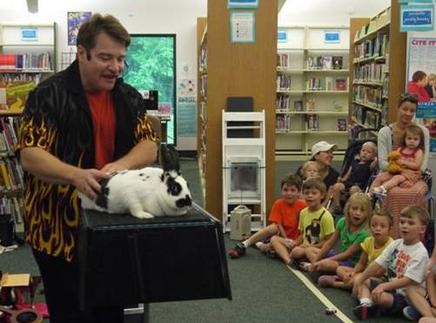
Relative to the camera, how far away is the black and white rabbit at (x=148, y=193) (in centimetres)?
162

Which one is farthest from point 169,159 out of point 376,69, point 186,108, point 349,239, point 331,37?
point 331,37

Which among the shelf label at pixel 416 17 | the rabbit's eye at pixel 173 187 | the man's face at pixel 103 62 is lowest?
the rabbit's eye at pixel 173 187

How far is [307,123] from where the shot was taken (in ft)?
38.0

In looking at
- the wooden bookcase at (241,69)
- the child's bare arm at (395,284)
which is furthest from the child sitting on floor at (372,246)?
the wooden bookcase at (241,69)

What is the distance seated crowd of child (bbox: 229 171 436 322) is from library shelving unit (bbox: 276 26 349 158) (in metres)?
6.59

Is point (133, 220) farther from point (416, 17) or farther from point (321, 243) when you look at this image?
point (416, 17)

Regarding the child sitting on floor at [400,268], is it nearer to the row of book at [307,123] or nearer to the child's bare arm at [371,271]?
the child's bare arm at [371,271]

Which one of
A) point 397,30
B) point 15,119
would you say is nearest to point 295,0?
point 397,30

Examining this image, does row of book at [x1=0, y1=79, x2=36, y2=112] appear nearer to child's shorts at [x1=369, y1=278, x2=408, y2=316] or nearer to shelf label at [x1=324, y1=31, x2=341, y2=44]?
child's shorts at [x1=369, y1=278, x2=408, y2=316]

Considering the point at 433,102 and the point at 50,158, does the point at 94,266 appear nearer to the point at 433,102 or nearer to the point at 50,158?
the point at 50,158

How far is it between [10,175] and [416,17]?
4.08m

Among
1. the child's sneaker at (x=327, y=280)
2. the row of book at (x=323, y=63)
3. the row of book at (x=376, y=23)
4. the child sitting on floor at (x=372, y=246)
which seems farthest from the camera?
the row of book at (x=323, y=63)

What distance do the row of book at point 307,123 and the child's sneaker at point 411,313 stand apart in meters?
8.16

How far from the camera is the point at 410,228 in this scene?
11.5 feet
